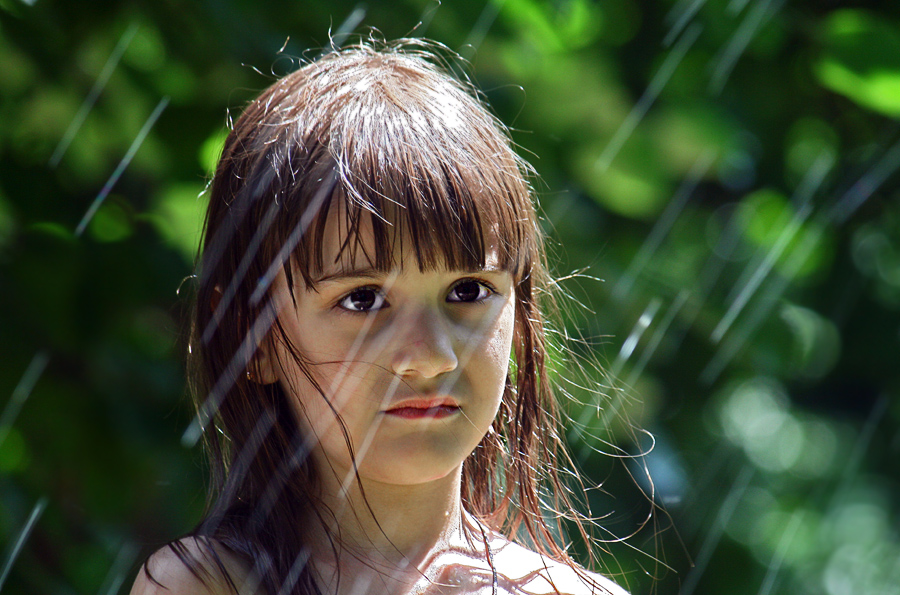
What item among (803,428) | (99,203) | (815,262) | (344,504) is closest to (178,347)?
(99,203)

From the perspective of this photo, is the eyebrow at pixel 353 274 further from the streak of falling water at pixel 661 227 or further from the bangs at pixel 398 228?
the streak of falling water at pixel 661 227

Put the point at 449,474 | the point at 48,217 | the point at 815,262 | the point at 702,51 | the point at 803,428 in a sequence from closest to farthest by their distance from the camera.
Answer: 1. the point at 449,474
2. the point at 48,217
3. the point at 702,51
4. the point at 815,262
5. the point at 803,428

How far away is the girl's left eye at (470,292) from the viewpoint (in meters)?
0.98

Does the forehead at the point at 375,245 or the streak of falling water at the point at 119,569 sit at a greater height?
the forehead at the point at 375,245

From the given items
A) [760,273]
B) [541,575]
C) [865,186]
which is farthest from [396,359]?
[865,186]

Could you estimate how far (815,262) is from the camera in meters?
2.35

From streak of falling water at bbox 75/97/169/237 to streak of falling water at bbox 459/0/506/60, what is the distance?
58 centimetres

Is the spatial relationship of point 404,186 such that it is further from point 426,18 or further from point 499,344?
point 426,18

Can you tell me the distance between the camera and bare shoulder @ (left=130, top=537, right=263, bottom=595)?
94 cm

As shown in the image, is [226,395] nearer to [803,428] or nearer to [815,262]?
[815,262]

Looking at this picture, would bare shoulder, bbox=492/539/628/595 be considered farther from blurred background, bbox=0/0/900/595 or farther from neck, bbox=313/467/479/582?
blurred background, bbox=0/0/900/595

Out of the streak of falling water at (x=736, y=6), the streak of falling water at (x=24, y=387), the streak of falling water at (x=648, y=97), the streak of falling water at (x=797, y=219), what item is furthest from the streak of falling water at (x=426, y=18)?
the streak of falling water at (x=797, y=219)

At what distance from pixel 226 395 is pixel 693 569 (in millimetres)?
1580

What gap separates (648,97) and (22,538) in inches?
61.4
